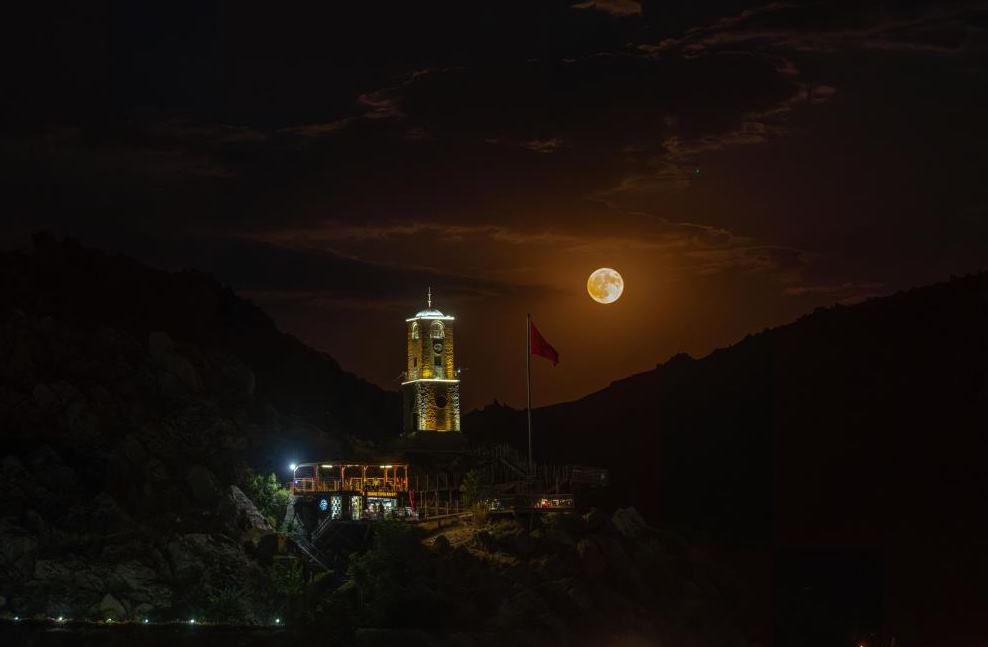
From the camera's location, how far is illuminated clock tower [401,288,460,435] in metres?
93.1

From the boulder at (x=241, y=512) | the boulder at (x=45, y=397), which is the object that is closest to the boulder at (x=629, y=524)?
the boulder at (x=241, y=512)

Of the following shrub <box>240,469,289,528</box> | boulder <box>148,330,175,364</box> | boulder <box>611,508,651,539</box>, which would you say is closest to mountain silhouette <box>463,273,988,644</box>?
boulder <box>611,508,651,539</box>

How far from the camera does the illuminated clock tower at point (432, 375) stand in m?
93.1

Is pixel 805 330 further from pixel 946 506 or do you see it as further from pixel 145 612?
pixel 145 612

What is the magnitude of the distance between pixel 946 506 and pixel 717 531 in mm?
15793

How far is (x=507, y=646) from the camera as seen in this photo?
69.9 m

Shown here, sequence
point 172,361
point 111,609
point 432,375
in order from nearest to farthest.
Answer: point 111,609
point 172,361
point 432,375

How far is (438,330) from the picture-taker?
307ft

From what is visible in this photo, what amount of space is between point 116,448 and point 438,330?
2304 cm

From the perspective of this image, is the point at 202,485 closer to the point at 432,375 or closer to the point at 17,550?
the point at 17,550

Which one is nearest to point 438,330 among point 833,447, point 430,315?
point 430,315

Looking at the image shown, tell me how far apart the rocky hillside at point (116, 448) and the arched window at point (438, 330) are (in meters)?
8.46

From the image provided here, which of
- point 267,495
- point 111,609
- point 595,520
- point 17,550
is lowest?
point 111,609

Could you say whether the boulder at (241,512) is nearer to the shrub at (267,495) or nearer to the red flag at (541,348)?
the shrub at (267,495)
